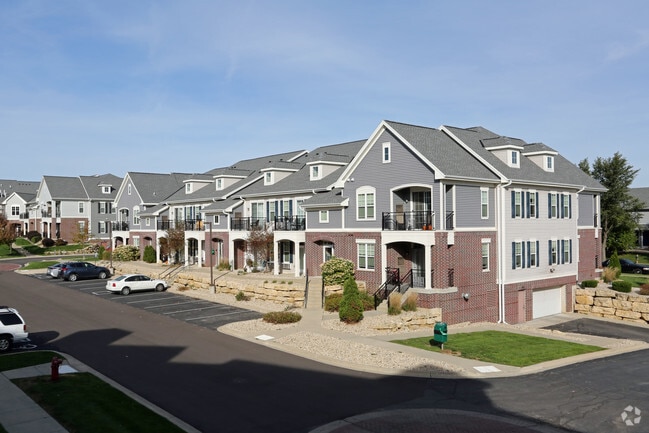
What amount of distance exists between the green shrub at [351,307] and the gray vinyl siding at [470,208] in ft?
25.3

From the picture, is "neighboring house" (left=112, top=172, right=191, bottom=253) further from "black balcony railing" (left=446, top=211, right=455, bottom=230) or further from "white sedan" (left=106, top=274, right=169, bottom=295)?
"black balcony railing" (left=446, top=211, right=455, bottom=230)

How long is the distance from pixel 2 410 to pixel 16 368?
479 centimetres

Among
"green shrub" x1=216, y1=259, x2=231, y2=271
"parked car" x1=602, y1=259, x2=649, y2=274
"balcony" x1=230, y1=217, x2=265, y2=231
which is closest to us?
"balcony" x1=230, y1=217, x2=265, y2=231

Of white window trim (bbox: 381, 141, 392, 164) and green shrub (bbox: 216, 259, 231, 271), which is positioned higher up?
white window trim (bbox: 381, 141, 392, 164)

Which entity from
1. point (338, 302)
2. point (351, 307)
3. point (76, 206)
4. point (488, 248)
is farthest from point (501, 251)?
point (76, 206)

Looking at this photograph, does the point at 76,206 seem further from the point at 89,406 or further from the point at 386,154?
the point at 89,406

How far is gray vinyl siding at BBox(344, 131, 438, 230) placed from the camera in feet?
101

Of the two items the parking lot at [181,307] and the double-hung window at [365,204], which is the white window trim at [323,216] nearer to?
the double-hung window at [365,204]

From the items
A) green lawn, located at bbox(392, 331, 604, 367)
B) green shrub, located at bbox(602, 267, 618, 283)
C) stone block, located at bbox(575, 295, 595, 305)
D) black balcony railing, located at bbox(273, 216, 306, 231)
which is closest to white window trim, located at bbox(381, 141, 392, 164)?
black balcony railing, located at bbox(273, 216, 306, 231)

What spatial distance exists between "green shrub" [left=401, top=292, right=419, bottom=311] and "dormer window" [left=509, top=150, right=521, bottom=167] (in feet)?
40.7

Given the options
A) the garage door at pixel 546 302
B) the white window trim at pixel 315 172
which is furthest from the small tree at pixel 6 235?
the garage door at pixel 546 302

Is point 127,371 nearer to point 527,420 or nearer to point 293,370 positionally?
point 293,370

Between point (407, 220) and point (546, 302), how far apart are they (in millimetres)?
12948

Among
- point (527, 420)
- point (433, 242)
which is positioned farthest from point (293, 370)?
point (433, 242)
